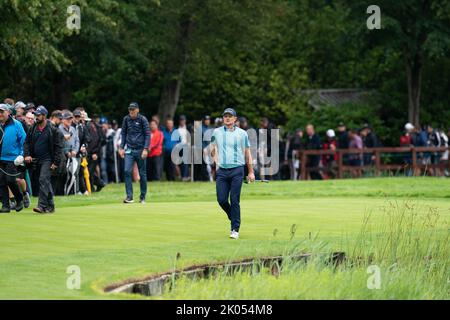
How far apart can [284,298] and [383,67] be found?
146 ft

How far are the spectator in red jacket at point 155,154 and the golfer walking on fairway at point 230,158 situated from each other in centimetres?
1684

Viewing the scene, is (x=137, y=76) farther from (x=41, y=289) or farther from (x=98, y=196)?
(x=41, y=289)

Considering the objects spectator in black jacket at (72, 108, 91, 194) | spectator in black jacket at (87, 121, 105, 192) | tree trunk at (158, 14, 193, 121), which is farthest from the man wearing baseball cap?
tree trunk at (158, 14, 193, 121)

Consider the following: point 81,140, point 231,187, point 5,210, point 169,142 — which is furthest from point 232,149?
point 169,142

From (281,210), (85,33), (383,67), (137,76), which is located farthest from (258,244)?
(383,67)

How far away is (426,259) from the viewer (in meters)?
15.6

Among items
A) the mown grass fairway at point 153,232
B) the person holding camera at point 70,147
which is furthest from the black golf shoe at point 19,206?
the person holding camera at point 70,147

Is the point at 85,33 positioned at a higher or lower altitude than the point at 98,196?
higher

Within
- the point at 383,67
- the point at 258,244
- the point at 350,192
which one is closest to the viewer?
the point at 258,244

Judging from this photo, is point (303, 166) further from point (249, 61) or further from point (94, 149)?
point (249, 61)

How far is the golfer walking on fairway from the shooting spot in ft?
58.6

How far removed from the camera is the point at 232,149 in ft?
58.9

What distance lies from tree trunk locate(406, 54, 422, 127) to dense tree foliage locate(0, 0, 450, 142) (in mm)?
45

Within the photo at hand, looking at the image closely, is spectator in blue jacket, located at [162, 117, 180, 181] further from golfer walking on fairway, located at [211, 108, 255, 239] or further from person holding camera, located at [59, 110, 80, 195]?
golfer walking on fairway, located at [211, 108, 255, 239]
